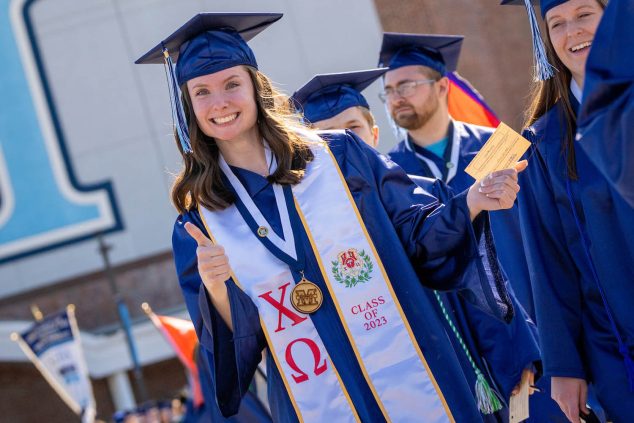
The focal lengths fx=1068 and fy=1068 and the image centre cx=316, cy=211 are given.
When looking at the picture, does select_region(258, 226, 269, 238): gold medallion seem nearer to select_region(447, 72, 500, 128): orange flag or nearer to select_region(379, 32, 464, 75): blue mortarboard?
select_region(379, 32, 464, 75): blue mortarboard

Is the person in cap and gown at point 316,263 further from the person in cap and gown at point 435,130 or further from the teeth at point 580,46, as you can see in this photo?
the person in cap and gown at point 435,130

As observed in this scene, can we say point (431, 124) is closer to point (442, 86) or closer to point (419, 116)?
point (419, 116)

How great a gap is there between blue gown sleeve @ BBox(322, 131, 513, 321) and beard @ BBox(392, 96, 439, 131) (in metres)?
1.85

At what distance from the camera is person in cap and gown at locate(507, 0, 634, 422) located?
133 inches

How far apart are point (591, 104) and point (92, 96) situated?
13.3m

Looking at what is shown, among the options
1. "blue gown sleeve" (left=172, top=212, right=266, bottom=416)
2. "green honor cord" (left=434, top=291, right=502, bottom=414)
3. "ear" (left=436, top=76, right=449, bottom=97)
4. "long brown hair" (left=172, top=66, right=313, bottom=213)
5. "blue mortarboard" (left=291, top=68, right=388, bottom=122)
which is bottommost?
"green honor cord" (left=434, top=291, right=502, bottom=414)

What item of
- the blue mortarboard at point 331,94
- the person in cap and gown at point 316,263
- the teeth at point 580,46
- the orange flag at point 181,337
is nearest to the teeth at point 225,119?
the person in cap and gown at point 316,263

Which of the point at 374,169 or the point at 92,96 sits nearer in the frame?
the point at 374,169

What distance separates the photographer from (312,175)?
364cm

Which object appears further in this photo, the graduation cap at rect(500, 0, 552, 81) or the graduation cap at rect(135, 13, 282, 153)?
the graduation cap at rect(135, 13, 282, 153)

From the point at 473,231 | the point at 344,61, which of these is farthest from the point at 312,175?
the point at 344,61

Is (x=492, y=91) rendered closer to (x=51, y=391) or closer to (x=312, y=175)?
(x=51, y=391)

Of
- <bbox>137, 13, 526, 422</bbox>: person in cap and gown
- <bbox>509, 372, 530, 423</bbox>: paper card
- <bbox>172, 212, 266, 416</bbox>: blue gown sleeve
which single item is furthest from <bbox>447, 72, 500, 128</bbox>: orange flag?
<bbox>172, 212, 266, 416</bbox>: blue gown sleeve

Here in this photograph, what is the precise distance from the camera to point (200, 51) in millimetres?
3719
